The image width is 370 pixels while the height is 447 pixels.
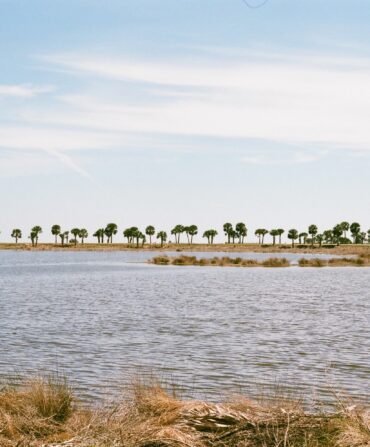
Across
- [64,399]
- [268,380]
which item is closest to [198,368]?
[268,380]

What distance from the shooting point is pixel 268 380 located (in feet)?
51.8

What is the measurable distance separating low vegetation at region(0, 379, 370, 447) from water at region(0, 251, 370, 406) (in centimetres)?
291

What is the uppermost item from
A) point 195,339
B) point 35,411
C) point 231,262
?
point 231,262

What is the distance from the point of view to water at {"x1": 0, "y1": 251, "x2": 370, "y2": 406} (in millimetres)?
16125

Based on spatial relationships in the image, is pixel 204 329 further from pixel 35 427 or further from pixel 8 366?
pixel 35 427

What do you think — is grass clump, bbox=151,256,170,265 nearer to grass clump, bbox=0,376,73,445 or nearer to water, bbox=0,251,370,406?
water, bbox=0,251,370,406

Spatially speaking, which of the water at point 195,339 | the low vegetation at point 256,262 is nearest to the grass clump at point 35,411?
the water at point 195,339

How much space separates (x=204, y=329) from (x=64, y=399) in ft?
49.0

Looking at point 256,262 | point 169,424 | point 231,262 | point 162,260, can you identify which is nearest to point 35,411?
point 169,424

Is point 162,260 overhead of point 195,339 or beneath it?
overhead

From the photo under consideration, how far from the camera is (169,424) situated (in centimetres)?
980

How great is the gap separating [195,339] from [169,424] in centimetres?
1311

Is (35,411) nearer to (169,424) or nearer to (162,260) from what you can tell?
(169,424)

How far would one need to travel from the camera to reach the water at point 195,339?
16125mm
